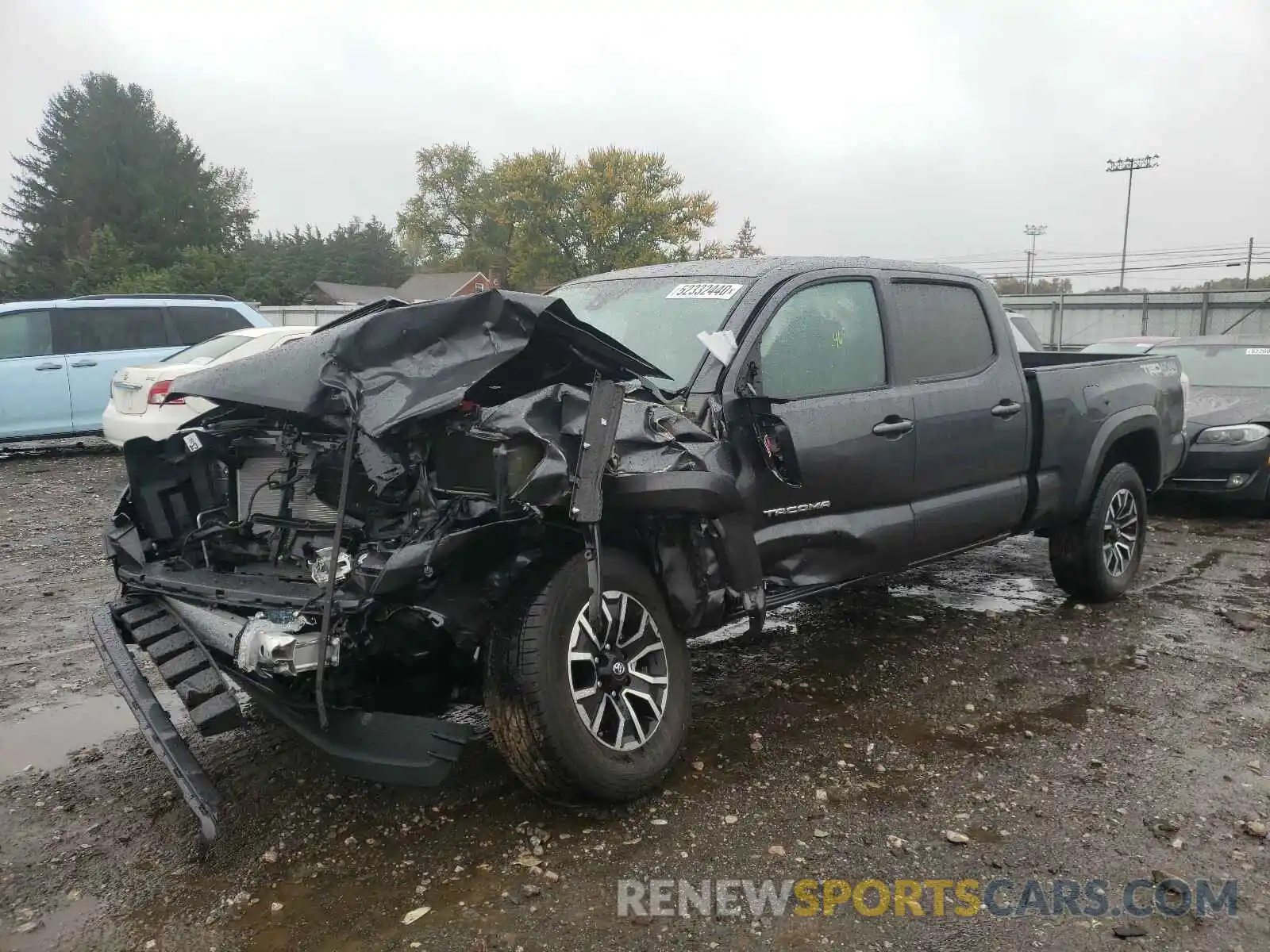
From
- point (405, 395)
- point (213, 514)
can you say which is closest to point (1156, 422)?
point (405, 395)

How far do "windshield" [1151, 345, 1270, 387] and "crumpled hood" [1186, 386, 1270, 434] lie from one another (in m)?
0.15

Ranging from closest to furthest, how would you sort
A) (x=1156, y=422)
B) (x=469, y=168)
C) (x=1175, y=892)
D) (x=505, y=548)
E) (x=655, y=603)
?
1. (x=1175, y=892)
2. (x=505, y=548)
3. (x=655, y=603)
4. (x=1156, y=422)
5. (x=469, y=168)

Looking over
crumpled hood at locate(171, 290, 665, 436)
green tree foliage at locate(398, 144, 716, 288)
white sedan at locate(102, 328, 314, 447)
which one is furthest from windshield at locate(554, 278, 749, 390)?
green tree foliage at locate(398, 144, 716, 288)

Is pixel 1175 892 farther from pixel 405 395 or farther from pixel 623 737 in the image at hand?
pixel 405 395

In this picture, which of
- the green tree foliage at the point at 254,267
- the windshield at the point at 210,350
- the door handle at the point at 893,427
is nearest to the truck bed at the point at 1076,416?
the door handle at the point at 893,427

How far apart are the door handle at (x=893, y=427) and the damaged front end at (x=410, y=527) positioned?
0.94m

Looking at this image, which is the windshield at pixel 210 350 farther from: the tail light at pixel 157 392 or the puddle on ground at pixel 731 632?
the puddle on ground at pixel 731 632

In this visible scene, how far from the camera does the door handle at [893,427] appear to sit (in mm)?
4137

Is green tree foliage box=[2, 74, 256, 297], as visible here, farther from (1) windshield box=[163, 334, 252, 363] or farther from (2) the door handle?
(2) the door handle

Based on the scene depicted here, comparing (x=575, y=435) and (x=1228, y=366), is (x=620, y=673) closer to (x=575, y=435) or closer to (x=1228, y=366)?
(x=575, y=435)

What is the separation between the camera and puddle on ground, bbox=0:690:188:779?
11.9 feet

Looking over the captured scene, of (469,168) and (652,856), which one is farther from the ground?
(469,168)

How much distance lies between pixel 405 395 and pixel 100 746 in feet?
6.90

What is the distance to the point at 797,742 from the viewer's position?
3.75m
